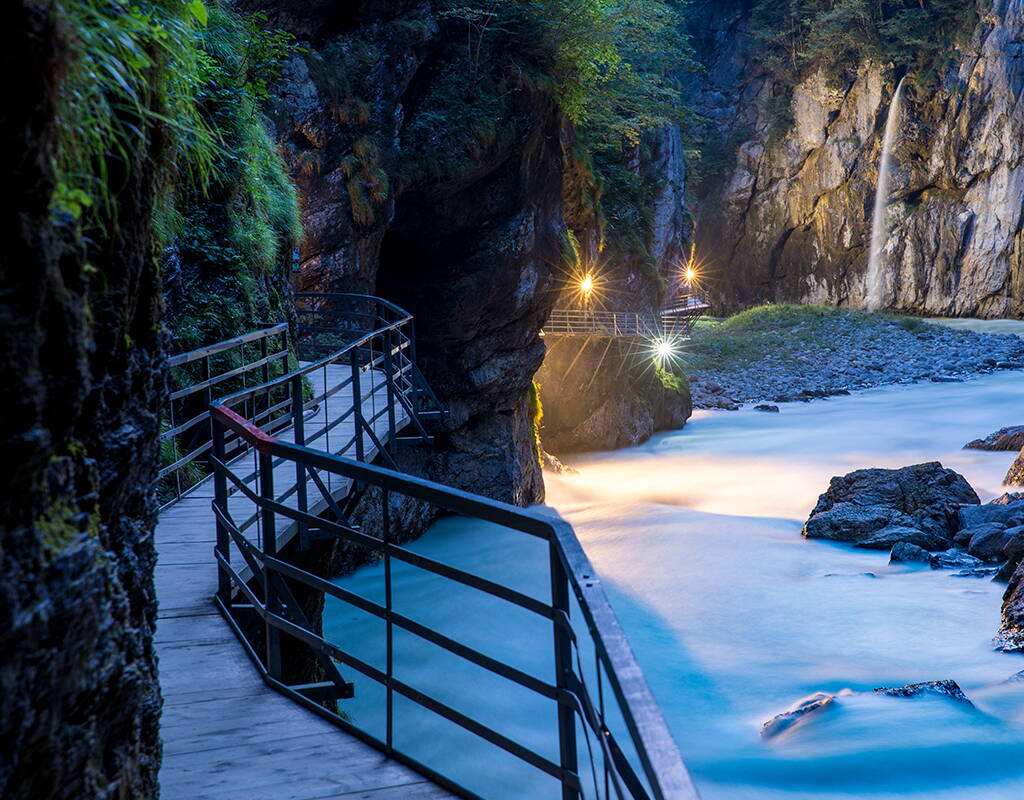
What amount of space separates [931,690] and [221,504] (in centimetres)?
702

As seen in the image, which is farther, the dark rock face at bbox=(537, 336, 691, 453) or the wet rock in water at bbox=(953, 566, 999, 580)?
the dark rock face at bbox=(537, 336, 691, 453)

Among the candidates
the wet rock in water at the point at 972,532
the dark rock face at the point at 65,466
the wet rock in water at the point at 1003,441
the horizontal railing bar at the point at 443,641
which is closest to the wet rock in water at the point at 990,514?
the wet rock in water at the point at 972,532

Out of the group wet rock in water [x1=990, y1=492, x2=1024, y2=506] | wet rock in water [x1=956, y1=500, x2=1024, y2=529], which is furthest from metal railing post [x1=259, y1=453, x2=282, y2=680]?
wet rock in water [x1=990, y1=492, x2=1024, y2=506]

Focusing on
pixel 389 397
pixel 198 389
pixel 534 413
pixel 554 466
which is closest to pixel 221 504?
pixel 198 389

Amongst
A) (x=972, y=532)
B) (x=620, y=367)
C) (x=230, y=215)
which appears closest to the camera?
(x=230, y=215)

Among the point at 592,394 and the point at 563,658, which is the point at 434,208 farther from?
the point at 563,658

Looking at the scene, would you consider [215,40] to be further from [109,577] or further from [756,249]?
[756,249]

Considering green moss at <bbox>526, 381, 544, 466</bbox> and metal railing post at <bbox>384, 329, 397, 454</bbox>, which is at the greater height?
metal railing post at <bbox>384, 329, 397, 454</bbox>

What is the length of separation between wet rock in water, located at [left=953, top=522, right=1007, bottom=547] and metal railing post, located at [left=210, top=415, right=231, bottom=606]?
11.7 m

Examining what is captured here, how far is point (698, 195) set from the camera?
167 ft

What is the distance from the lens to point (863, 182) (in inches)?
1838

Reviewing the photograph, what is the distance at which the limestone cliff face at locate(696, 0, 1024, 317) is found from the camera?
1655 inches

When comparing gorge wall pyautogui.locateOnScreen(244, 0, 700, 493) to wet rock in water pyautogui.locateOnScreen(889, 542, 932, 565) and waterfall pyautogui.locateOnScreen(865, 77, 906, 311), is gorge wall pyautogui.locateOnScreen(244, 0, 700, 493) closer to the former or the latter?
wet rock in water pyautogui.locateOnScreen(889, 542, 932, 565)

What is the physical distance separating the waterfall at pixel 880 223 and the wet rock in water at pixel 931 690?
4225 cm
